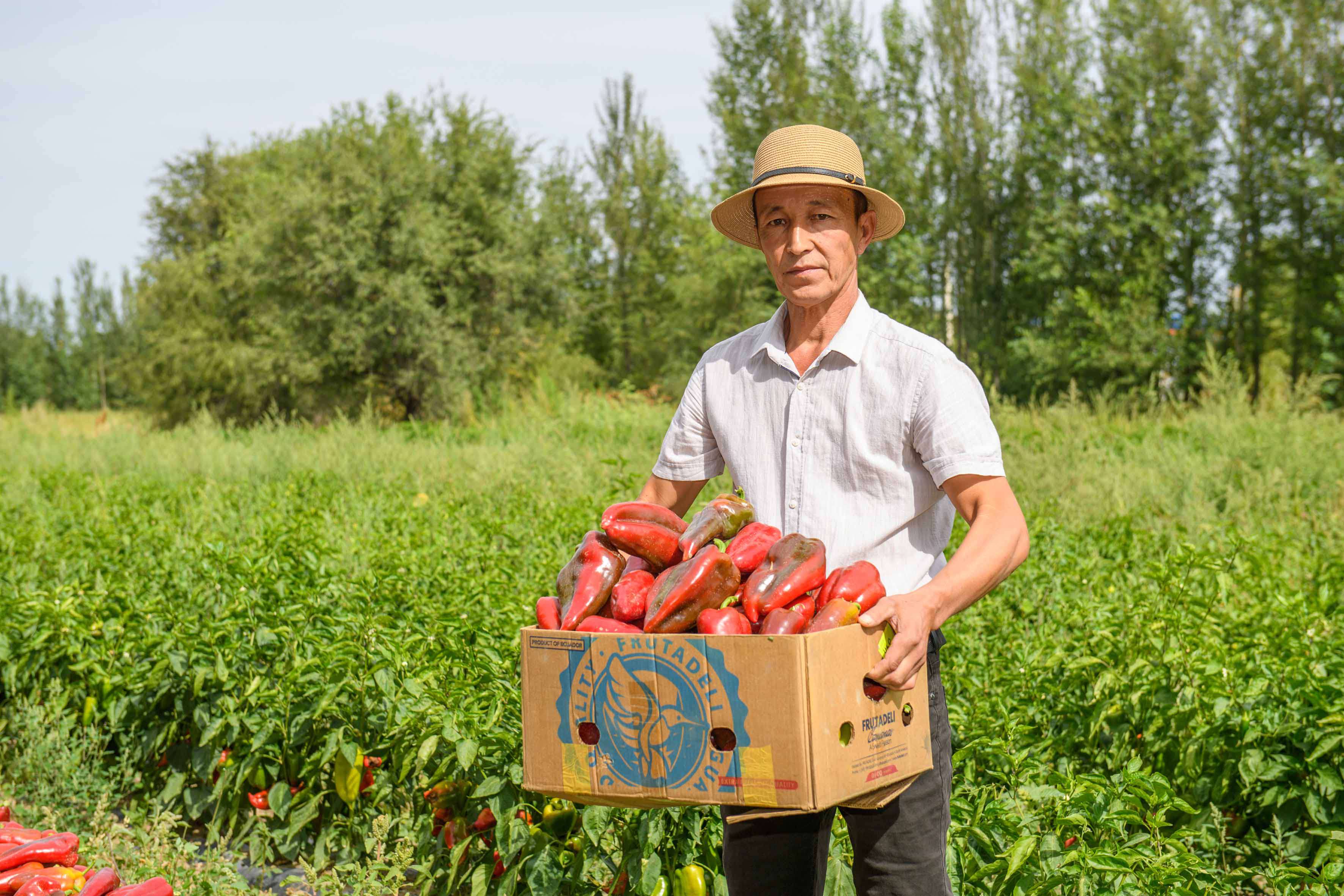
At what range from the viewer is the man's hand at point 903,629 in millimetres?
1636

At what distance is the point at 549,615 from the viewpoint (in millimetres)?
1766

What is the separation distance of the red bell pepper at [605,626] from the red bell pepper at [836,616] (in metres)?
0.27

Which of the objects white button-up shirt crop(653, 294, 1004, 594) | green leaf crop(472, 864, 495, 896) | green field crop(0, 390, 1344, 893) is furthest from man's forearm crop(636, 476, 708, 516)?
green leaf crop(472, 864, 495, 896)

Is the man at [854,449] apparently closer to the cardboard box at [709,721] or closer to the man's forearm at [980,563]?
the man's forearm at [980,563]

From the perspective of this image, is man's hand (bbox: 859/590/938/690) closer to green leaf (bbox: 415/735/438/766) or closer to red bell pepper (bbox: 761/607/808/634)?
red bell pepper (bbox: 761/607/808/634)

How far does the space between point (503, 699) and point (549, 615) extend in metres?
1.17

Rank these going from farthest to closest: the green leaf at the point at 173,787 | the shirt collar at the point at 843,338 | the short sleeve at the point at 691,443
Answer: the green leaf at the point at 173,787 < the short sleeve at the point at 691,443 < the shirt collar at the point at 843,338

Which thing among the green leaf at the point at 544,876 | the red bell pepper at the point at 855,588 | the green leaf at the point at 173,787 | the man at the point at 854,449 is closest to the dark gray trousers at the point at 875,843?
the man at the point at 854,449

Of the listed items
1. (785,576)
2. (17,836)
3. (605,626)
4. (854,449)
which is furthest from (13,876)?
(854,449)

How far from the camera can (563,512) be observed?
5922 millimetres

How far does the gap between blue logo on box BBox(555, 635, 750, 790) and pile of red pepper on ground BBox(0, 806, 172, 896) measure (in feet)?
5.02

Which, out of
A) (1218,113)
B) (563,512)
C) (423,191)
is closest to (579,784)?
(563,512)

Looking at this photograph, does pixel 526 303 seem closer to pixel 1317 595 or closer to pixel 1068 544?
pixel 1068 544

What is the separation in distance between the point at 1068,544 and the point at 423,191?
A: 52.4 ft
